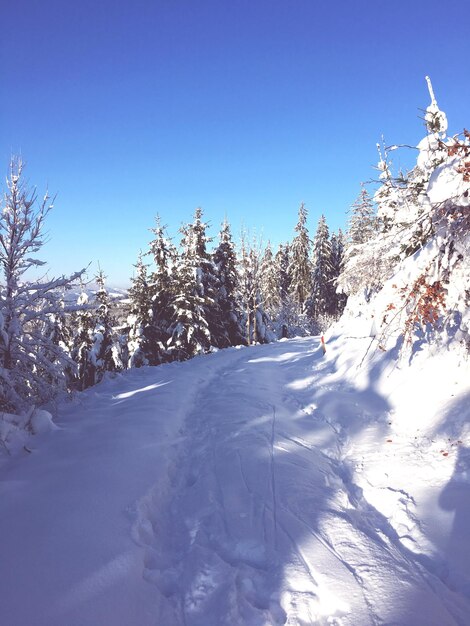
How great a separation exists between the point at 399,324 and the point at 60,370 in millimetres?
8019

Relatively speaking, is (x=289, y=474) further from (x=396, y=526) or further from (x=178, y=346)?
(x=178, y=346)

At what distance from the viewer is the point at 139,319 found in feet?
66.7

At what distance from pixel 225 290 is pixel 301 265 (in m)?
19.3

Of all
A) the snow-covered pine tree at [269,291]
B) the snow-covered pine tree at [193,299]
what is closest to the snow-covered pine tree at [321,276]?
the snow-covered pine tree at [269,291]

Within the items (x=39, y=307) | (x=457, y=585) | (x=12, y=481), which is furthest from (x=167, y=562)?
(x=39, y=307)

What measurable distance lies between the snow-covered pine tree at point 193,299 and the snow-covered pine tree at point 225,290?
1082mm

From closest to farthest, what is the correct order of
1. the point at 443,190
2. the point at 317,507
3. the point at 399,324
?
the point at 317,507 < the point at 443,190 < the point at 399,324

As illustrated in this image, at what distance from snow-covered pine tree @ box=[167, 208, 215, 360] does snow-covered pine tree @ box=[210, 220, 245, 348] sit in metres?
1.08

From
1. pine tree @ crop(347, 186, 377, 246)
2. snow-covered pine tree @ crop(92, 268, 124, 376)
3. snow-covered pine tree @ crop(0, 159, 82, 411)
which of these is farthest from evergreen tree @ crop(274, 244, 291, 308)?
snow-covered pine tree @ crop(0, 159, 82, 411)

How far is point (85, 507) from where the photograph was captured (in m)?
3.88

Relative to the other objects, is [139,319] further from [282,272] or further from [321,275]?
[282,272]

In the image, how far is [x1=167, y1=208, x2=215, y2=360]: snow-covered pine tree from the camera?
19.7m

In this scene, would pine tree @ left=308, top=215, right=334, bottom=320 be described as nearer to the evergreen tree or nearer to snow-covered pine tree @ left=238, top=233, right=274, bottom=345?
the evergreen tree

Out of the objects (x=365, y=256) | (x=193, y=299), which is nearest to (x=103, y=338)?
(x=193, y=299)
